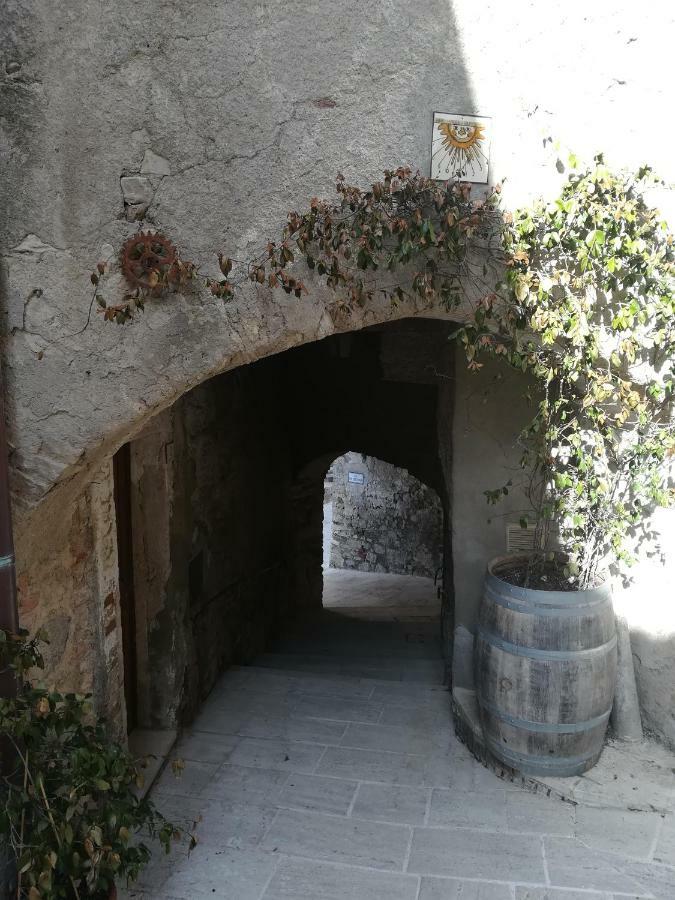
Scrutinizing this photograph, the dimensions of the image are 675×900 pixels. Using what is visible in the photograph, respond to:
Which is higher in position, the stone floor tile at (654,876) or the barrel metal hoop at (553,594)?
the barrel metal hoop at (553,594)

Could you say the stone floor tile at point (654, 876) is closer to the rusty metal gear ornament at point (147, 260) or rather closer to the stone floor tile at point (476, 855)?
the stone floor tile at point (476, 855)

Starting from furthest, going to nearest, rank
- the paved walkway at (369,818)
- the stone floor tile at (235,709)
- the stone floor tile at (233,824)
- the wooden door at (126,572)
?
the stone floor tile at (235,709), the wooden door at (126,572), the stone floor tile at (233,824), the paved walkway at (369,818)

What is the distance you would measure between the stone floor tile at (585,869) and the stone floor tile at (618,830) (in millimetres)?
47

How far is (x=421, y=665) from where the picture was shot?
5.01 m

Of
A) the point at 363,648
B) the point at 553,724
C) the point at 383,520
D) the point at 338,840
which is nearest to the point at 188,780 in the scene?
the point at 338,840

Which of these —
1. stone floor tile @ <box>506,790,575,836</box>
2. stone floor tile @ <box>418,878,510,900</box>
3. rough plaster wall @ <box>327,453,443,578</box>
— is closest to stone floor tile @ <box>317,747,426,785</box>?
stone floor tile @ <box>506,790,575,836</box>

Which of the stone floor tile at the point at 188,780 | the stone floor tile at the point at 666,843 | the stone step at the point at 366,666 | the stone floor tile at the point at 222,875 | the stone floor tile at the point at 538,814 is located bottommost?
the stone step at the point at 366,666

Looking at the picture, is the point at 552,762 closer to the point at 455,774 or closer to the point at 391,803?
the point at 455,774

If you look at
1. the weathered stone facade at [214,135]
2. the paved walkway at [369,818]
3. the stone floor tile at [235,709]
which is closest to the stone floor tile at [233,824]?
the paved walkway at [369,818]

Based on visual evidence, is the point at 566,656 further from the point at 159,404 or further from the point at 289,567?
the point at 289,567

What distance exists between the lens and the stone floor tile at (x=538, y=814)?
2875mm

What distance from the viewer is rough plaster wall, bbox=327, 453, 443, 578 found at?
1112cm

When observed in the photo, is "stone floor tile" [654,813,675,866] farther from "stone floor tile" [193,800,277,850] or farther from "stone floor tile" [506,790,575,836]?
"stone floor tile" [193,800,277,850]

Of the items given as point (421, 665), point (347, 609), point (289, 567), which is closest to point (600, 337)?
point (421, 665)
